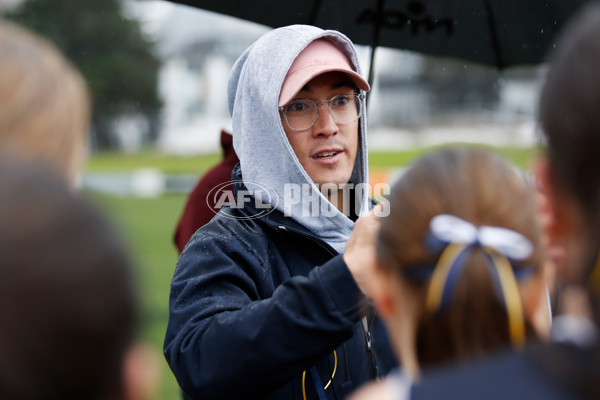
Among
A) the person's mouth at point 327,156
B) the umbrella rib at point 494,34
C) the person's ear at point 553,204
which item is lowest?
the person's mouth at point 327,156

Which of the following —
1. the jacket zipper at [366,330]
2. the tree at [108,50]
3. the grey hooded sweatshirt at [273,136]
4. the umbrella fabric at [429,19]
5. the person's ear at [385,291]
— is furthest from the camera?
the tree at [108,50]

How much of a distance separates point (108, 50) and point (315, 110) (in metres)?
42.3

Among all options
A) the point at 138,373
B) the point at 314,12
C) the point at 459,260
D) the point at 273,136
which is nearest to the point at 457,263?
the point at 459,260

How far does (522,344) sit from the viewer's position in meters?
1.12

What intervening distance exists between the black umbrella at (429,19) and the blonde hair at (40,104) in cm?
160

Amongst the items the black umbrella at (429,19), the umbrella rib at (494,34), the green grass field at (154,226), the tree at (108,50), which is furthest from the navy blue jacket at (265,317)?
the tree at (108,50)

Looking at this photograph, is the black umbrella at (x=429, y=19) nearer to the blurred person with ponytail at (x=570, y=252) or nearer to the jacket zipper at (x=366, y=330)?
the jacket zipper at (x=366, y=330)

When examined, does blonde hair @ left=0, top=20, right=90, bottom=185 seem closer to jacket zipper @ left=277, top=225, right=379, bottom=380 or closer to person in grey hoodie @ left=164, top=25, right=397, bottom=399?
person in grey hoodie @ left=164, top=25, right=397, bottom=399

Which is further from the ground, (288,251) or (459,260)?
(459,260)

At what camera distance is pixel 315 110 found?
90.0 inches

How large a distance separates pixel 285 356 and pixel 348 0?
1808mm

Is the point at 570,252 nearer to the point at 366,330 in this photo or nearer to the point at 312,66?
the point at 366,330

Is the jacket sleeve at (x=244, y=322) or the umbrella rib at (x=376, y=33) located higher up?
the umbrella rib at (x=376, y=33)

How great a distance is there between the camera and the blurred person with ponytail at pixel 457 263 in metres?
1.10
